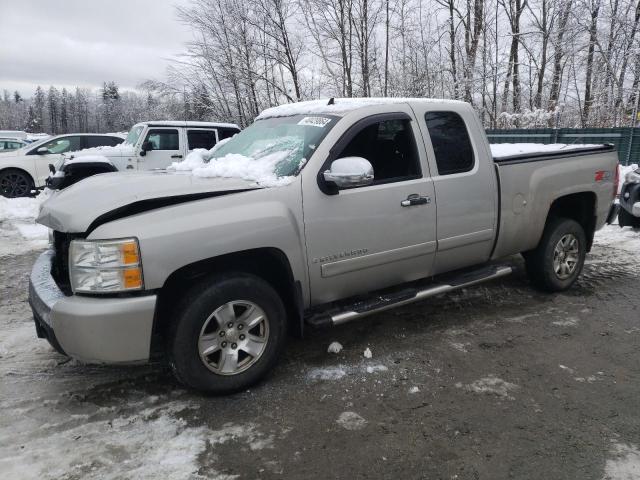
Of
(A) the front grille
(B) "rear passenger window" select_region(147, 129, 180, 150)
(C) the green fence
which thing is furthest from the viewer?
(C) the green fence

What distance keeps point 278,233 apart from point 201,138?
907cm

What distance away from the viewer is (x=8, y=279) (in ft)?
19.6

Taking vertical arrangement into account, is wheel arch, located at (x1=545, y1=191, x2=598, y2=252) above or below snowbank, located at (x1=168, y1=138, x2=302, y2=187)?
below

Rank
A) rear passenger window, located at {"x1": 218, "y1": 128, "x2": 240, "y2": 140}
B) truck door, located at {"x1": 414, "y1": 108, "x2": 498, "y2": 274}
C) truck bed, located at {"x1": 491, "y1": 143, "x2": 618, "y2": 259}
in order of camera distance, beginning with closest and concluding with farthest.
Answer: truck door, located at {"x1": 414, "y1": 108, "x2": 498, "y2": 274} → truck bed, located at {"x1": 491, "y1": 143, "x2": 618, "y2": 259} → rear passenger window, located at {"x1": 218, "y1": 128, "x2": 240, "y2": 140}

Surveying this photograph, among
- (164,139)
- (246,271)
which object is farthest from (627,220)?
(164,139)

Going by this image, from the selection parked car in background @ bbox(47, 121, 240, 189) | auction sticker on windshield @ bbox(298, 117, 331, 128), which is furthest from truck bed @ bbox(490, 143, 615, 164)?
parked car in background @ bbox(47, 121, 240, 189)

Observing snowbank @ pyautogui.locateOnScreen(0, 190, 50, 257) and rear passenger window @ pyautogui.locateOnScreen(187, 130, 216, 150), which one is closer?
snowbank @ pyautogui.locateOnScreen(0, 190, 50, 257)

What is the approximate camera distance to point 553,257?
500cm

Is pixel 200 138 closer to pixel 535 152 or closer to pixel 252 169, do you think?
pixel 535 152

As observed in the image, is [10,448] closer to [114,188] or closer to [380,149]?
[114,188]

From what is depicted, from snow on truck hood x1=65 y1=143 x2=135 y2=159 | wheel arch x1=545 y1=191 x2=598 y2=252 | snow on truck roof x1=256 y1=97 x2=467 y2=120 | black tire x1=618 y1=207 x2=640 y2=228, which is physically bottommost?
black tire x1=618 y1=207 x2=640 y2=228

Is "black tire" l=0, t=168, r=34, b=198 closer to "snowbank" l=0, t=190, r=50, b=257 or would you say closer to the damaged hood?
"snowbank" l=0, t=190, r=50, b=257

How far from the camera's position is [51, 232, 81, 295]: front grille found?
10.7ft

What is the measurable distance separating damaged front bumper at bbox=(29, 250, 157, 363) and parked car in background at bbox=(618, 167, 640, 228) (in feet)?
24.5
